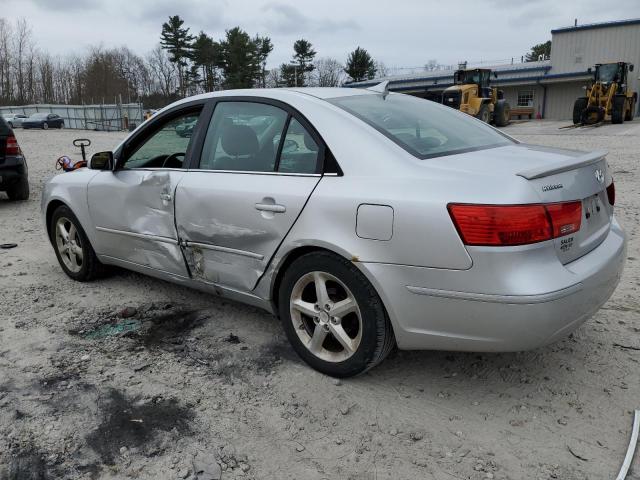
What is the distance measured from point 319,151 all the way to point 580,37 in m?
42.0

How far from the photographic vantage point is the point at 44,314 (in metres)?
4.25

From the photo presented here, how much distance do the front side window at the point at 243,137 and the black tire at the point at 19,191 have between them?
271 inches

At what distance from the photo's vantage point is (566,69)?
39.0m

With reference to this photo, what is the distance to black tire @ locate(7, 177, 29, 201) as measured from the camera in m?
9.16

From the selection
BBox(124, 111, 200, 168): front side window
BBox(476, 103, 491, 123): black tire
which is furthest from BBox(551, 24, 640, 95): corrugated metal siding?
BBox(124, 111, 200, 168): front side window

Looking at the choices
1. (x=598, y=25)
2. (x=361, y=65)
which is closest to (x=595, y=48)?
(x=598, y=25)

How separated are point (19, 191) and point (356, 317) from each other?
27.1ft

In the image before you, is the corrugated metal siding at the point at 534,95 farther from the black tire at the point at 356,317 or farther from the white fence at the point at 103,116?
the black tire at the point at 356,317

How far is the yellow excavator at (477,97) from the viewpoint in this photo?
2616 cm

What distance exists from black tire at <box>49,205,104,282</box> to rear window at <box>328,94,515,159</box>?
8.70 ft

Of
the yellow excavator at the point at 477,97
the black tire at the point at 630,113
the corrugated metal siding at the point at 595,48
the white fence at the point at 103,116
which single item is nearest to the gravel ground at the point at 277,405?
the yellow excavator at the point at 477,97

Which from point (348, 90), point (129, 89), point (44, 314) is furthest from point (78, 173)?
point (129, 89)

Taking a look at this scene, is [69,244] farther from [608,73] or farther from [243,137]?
[608,73]

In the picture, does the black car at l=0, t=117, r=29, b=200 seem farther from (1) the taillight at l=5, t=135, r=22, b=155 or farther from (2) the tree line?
(2) the tree line
